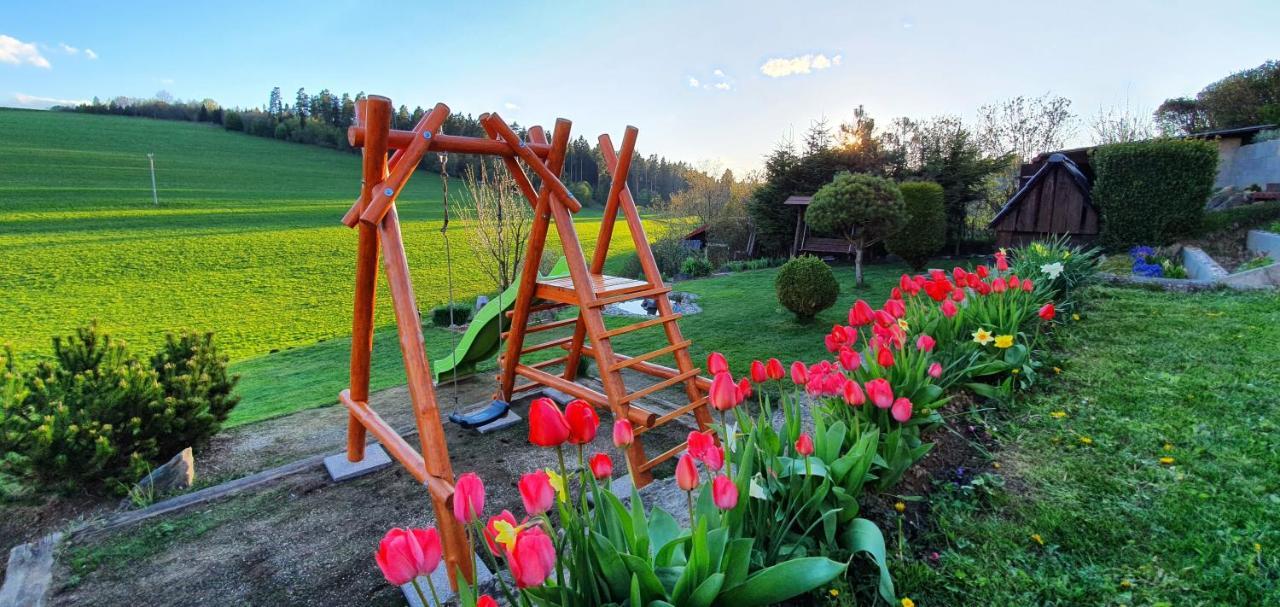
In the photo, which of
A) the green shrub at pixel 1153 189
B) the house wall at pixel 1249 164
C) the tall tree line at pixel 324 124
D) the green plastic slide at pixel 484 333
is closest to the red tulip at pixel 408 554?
the green plastic slide at pixel 484 333

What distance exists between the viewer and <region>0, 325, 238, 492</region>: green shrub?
297 centimetres

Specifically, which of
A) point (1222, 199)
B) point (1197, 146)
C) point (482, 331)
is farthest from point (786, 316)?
point (1222, 199)

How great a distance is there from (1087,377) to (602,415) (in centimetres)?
329

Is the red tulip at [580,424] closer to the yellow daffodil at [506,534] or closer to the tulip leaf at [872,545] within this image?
the yellow daffodil at [506,534]

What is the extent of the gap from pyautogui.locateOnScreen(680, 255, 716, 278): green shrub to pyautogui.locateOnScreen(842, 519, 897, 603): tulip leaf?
13.8 m

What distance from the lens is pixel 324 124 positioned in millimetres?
49750

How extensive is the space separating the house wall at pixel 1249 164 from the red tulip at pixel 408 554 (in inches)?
595

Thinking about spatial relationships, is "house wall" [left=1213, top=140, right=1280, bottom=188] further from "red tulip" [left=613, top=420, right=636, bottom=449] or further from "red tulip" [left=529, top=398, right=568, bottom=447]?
"red tulip" [left=529, top=398, right=568, bottom=447]

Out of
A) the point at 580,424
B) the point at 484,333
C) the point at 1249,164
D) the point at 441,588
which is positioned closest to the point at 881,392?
the point at 580,424

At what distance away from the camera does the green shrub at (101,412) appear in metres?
2.97

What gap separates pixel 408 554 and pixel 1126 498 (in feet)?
8.40

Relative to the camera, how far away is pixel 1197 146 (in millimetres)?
7762

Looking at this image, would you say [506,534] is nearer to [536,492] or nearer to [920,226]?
[536,492]

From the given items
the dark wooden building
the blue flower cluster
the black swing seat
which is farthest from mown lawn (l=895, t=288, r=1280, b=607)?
→ the dark wooden building
